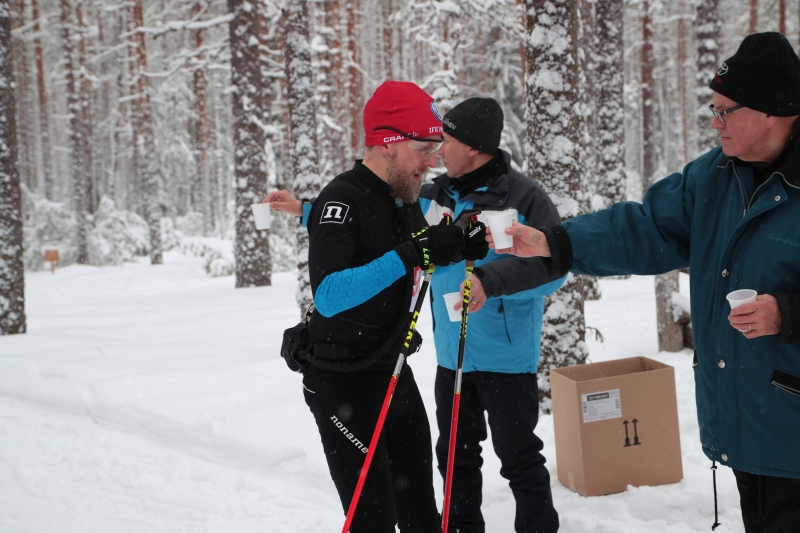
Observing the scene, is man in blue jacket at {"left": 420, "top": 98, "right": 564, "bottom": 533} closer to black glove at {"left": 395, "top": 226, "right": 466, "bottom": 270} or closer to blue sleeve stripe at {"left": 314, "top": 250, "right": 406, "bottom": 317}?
black glove at {"left": 395, "top": 226, "right": 466, "bottom": 270}

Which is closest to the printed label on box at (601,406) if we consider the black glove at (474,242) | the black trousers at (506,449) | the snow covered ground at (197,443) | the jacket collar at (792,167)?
the snow covered ground at (197,443)

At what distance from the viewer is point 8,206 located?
10000 millimetres

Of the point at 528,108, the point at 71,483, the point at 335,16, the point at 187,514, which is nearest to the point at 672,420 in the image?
the point at 528,108

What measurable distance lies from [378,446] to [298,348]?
0.58 metres

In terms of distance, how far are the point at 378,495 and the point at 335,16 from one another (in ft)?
87.7

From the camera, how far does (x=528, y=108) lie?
19.3 feet

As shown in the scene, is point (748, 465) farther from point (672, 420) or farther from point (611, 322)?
point (611, 322)

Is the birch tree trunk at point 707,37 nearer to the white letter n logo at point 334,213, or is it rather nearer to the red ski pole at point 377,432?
the red ski pole at point 377,432

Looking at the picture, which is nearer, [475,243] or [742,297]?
[742,297]

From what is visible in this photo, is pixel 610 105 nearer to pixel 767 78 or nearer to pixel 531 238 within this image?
pixel 531 238

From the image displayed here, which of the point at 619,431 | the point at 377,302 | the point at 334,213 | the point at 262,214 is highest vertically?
the point at 262,214

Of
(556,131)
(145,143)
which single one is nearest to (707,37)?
(556,131)

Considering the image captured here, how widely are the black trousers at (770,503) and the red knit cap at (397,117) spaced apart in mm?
1994

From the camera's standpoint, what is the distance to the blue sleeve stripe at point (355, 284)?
102 inches
